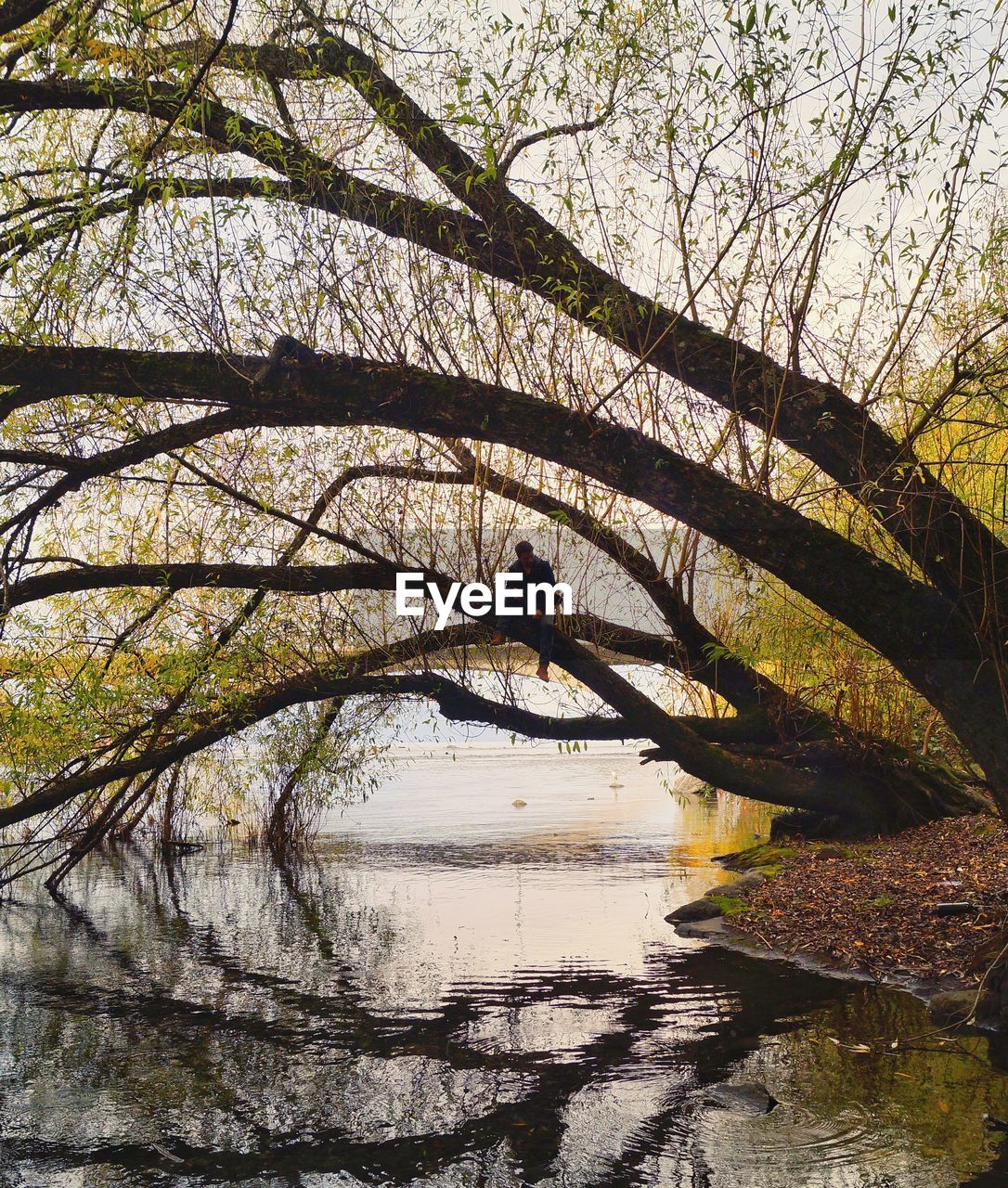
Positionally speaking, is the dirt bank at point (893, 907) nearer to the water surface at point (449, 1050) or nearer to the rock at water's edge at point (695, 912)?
the rock at water's edge at point (695, 912)

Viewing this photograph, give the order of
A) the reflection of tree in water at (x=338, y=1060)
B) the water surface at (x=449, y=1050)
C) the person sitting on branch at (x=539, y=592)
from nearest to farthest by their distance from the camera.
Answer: the water surface at (x=449, y=1050), the reflection of tree in water at (x=338, y=1060), the person sitting on branch at (x=539, y=592)

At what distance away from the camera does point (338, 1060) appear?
26.6ft

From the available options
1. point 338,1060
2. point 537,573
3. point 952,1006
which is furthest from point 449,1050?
point 537,573

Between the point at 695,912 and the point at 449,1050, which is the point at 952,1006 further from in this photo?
the point at 695,912

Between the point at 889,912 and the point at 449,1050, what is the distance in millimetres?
5008

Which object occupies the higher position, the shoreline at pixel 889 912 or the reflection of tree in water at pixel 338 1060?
the shoreline at pixel 889 912

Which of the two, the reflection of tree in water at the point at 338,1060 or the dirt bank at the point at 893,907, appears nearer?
the reflection of tree in water at the point at 338,1060

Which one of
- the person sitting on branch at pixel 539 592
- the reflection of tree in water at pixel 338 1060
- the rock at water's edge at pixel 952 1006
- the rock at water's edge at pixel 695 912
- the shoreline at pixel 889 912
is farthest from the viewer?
the rock at water's edge at pixel 695 912

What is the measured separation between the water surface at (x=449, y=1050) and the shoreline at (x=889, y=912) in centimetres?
38

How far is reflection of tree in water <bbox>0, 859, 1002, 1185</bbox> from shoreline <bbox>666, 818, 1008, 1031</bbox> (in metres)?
0.52

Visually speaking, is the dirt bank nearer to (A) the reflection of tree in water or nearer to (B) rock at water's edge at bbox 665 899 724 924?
(B) rock at water's edge at bbox 665 899 724 924

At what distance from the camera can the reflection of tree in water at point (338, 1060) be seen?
20.9 feet

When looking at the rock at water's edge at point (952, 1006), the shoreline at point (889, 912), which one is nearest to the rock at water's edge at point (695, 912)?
the shoreline at point (889, 912)

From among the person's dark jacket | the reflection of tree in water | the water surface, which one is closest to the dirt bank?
the water surface
